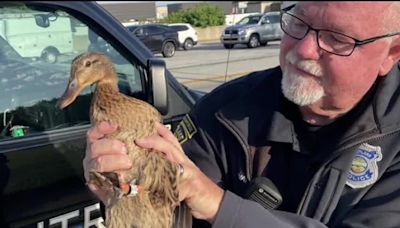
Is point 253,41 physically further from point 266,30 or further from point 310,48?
point 310,48

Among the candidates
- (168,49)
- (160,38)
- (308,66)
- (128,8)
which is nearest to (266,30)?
(168,49)

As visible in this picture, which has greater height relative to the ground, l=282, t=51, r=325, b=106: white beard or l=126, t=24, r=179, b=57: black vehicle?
l=282, t=51, r=325, b=106: white beard

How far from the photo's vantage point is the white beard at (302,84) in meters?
2.02

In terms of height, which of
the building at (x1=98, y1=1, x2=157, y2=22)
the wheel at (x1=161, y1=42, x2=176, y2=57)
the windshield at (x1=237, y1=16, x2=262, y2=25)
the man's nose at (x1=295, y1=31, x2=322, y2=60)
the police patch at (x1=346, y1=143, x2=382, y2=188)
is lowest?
the wheel at (x1=161, y1=42, x2=176, y2=57)

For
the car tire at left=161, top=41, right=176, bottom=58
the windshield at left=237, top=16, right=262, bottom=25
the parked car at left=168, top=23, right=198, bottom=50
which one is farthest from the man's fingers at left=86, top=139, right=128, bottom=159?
the windshield at left=237, top=16, right=262, bottom=25

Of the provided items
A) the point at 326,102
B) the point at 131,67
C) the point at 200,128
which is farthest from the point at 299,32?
the point at 131,67

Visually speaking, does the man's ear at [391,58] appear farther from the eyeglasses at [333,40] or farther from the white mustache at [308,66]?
the white mustache at [308,66]

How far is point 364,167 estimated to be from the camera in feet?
6.43

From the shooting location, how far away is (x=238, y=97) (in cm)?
231

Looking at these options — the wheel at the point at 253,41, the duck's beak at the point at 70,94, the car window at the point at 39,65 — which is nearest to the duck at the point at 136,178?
the duck's beak at the point at 70,94

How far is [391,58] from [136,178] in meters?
1.02

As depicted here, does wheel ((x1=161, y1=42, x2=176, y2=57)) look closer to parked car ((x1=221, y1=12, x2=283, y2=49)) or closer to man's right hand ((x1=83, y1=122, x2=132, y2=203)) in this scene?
parked car ((x1=221, y1=12, x2=283, y2=49))

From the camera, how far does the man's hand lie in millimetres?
1794

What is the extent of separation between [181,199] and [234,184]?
410 millimetres
